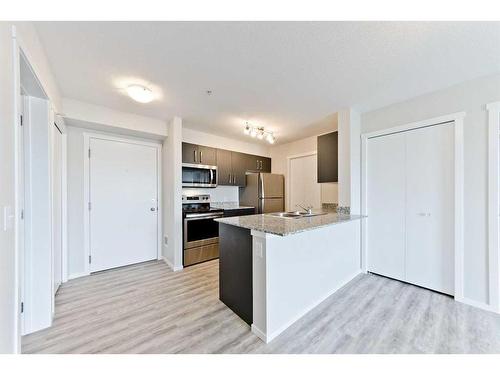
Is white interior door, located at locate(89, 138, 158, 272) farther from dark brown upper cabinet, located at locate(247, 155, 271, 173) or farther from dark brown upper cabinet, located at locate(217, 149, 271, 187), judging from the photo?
dark brown upper cabinet, located at locate(247, 155, 271, 173)

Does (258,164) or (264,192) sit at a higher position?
(258,164)

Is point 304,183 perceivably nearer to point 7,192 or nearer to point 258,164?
point 258,164

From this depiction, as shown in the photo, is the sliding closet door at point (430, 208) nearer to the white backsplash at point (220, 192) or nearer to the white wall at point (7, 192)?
the white backsplash at point (220, 192)

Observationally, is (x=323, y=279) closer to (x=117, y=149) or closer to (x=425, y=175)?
(x=425, y=175)

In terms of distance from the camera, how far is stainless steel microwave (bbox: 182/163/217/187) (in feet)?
12.3

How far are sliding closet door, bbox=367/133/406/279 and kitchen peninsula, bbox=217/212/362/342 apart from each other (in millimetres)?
767

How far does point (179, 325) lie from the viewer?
1.84 meters

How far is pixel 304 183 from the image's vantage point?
4.57m

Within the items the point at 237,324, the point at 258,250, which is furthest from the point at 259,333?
the point at 258,250

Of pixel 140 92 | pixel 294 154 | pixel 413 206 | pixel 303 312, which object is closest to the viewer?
pixel 303 312

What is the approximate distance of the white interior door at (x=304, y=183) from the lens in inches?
172

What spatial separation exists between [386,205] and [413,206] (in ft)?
0.97

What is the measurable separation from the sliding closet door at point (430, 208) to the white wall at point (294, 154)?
4.23ft
